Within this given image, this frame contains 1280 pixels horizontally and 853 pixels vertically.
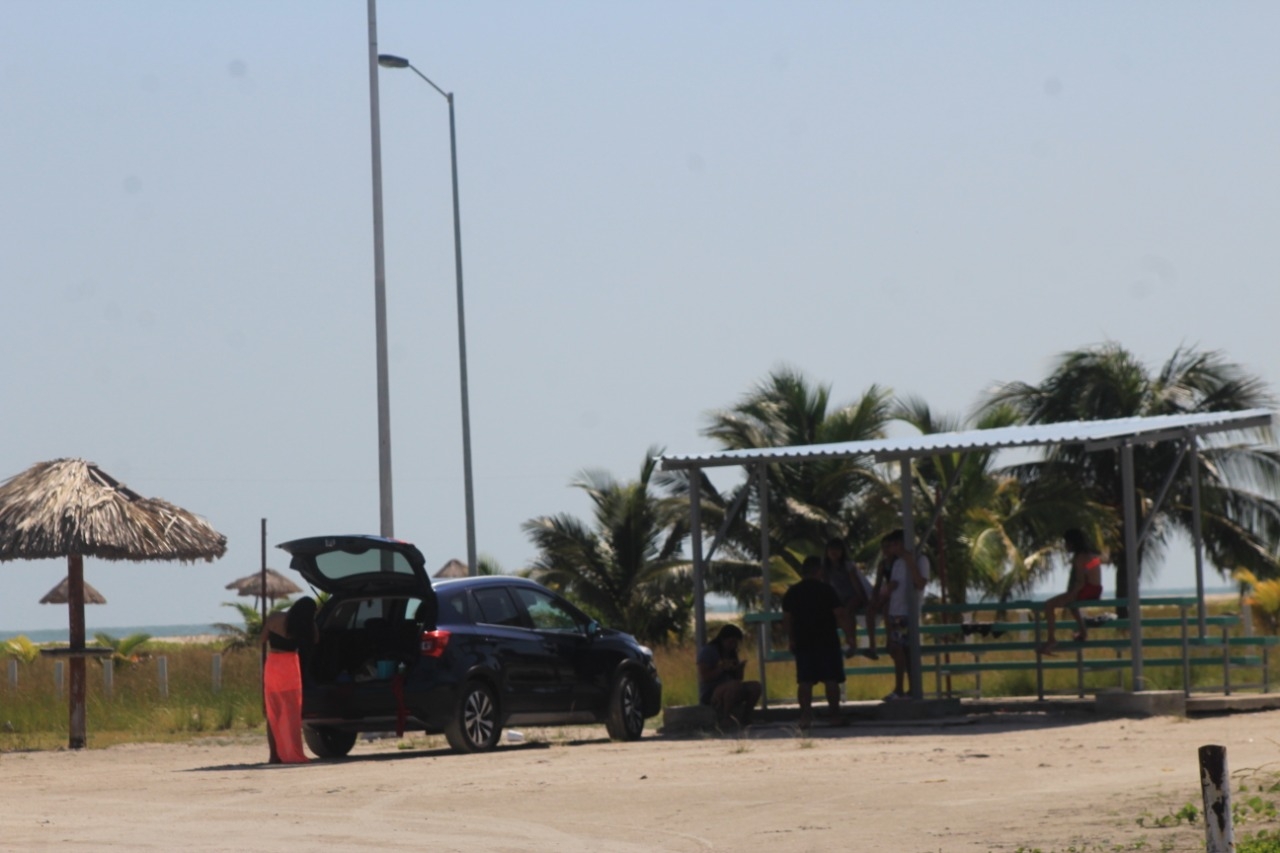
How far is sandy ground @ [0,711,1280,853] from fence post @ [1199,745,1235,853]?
2.56 meters

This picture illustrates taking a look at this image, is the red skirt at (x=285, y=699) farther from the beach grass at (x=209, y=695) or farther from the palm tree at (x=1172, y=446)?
the palm tree at (x=1172, y=446)

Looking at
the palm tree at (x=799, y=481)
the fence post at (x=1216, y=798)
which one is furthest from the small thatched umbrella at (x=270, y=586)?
the fence post at (x=1216, y=798)

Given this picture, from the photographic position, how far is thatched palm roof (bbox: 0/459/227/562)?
21.9 meters

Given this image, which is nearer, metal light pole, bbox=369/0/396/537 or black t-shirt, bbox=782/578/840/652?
black t-shirt, bbox=782/578/840/652

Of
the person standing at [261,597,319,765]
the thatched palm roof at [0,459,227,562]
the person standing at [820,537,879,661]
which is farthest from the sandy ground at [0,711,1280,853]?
the thatched palm roof at [0,459,227,562]

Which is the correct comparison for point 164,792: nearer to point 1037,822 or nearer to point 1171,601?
point 1037,822

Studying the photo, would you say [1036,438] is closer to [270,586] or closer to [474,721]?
[474,721]

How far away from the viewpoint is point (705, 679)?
2092 cm

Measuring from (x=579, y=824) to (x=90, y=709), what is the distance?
16443 mm

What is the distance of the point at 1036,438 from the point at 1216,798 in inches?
487

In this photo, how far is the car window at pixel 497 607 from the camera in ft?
60.8

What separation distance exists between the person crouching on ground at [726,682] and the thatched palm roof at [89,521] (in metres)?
6.05

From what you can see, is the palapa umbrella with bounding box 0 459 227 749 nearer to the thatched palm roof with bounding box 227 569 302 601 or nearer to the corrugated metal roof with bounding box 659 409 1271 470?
the corrugated metal roof with bounding box 659 409 1271 470

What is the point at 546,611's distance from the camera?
63.9ft
